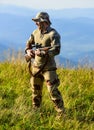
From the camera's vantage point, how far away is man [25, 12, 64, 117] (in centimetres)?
838

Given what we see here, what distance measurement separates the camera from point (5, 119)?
850cm

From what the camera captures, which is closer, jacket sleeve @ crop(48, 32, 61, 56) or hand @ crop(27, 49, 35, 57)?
jacket sleeve @ crop(48, 32, 61, 56)

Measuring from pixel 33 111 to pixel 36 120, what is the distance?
357 millimetres

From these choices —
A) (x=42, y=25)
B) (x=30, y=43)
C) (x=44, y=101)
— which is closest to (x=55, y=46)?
(x=42, y=25)

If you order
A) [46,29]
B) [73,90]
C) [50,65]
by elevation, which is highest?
[46,29]

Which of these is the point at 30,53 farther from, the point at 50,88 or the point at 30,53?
the point at 50,88

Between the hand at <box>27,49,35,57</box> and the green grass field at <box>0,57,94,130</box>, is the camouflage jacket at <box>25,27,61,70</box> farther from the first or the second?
the green grass field at <box>0,57,94,130</box>

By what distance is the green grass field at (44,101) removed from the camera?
845 centimetres

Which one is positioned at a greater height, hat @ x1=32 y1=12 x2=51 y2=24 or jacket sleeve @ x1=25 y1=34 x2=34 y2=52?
hat @ x1=32 y1=12 x2=51 y2=24

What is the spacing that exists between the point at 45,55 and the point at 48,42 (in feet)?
0.77

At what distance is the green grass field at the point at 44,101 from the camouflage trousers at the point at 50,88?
0.21 metres

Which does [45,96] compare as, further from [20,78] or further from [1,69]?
[1,69]

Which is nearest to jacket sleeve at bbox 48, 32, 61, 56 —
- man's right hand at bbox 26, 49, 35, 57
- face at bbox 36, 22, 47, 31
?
face at bbox 36, 22, 47, 31

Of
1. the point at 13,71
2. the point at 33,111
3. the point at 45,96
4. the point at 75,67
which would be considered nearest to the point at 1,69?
the point at 13,71
